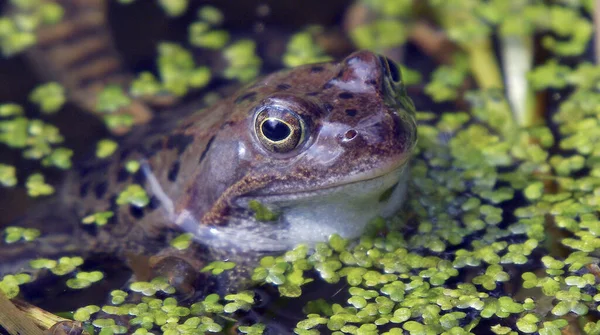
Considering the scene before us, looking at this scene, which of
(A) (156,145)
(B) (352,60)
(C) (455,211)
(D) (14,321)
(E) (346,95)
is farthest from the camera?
(A) (156,145)

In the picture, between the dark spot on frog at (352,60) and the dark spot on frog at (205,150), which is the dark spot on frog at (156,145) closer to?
the dark spot on frog at (205,150)

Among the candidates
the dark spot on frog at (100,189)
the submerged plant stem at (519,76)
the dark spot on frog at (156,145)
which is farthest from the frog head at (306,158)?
the submerged plant stem at (519,76)

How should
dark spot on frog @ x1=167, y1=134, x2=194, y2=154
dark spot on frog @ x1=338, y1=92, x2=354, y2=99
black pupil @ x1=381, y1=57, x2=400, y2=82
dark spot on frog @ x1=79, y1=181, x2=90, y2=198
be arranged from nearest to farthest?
1. dark spot on frog @ x1=338, y1=92, x2=354, y2=99
2. black pupil @ x1=381, y1=57, x2=400, y2=82
3. dark spot on frog @ x1=167, y1=134, x2=194, y2=154
4. dark spot on frog @ x1=79, y1=181, x2=90, y2=198

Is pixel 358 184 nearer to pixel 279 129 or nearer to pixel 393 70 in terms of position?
pixel 279 129

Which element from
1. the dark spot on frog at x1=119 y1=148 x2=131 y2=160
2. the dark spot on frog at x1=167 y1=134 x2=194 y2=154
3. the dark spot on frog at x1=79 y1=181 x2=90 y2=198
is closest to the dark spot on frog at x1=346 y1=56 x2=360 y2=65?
the dark spot on frog at x1=167 y1=134 x2=194 y2=154

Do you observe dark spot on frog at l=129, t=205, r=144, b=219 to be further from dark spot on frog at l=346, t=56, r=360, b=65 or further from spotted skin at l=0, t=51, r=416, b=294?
dark spot on frog at l=346, t=56, r=360, b=65

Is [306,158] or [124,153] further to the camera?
[124,153]

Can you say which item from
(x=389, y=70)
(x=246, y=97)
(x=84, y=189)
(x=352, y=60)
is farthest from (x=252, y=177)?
(x=84, y=189)

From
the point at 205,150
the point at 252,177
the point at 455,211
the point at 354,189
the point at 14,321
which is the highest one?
the point at 205,150
